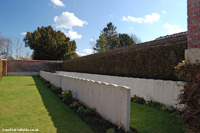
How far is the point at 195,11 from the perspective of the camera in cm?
273

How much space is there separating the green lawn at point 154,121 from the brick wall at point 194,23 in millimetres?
1887

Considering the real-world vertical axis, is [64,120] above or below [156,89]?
below

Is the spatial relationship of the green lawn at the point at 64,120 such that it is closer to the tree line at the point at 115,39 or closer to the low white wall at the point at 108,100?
the low white wall at the point at 108,100

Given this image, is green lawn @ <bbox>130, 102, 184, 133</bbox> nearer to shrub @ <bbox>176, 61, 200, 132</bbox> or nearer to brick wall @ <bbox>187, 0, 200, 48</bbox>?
shrub @ <bbox>176, 61, 200, 132</bbox>

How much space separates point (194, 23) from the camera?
9.00 ft

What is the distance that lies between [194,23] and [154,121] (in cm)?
247

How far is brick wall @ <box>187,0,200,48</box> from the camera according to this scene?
268 centimetres

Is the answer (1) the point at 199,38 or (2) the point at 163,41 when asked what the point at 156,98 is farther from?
(1) the point at 199,38

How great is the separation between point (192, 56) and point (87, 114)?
3.02 metres

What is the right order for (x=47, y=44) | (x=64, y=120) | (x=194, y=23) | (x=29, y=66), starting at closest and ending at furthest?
1. (x=194, y=23)
2. (x=64, y=120)
3. (x=29, y=66)
4. (x=47, y=44)

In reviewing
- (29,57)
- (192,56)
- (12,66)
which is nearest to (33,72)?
(12,66)

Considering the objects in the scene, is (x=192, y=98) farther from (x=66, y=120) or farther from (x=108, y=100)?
(x=66, y=120)

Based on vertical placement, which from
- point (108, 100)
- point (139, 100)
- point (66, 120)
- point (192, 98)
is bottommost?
point (66, 120)

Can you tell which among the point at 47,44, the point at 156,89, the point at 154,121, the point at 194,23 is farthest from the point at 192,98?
the point at 47,44
